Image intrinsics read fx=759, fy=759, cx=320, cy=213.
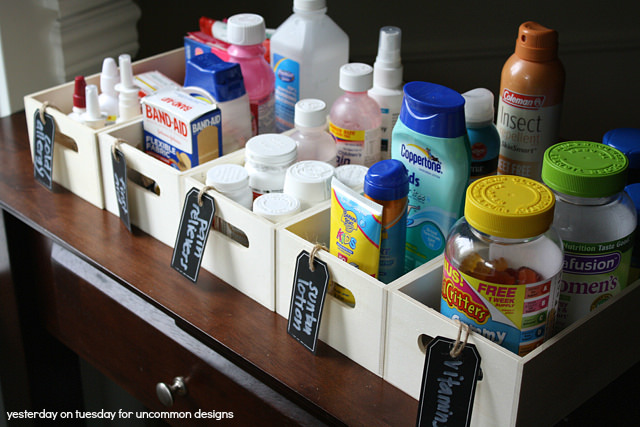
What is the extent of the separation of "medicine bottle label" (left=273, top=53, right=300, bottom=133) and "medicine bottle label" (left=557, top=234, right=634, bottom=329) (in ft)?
1.68

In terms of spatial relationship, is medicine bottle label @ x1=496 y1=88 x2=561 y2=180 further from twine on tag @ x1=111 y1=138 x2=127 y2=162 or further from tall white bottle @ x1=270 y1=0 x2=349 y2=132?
twine on tag @ x1=111 y1=138 x2=127 y2=162

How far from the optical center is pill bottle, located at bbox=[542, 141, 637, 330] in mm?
724

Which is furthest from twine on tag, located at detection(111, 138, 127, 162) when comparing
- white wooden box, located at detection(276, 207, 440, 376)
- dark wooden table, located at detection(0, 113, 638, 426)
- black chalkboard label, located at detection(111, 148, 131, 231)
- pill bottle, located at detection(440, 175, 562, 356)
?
pill bottle, located at detection(440, 175, 562, 356)

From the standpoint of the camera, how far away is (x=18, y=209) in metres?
1.13

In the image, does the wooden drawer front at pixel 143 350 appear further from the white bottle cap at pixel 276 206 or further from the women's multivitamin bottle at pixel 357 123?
the women's multivitamin bottle at pixel 357 123

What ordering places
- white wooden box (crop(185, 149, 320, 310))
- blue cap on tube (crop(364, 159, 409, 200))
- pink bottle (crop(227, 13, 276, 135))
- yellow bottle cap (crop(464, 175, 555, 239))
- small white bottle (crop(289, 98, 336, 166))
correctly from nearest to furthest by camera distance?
yellow bottle cap (crop(464, 175, 555, 239))
blue cap on tube (crop(364, 159, 409, 200))
white wooden box (crop(185, 149, 320, 310))
small white bottle (crop(289, 98, 336, 166))
pink bottle (crop(227, 13, 276, 135))

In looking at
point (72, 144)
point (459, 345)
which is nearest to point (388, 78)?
point (459, 345)

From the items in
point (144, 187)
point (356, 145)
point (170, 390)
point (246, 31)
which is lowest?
point (170, 390)

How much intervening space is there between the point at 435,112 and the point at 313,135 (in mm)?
263

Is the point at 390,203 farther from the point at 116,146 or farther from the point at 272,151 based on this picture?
the point at 116,146

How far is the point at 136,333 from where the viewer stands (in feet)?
3.44

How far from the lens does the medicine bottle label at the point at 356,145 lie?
1004mm

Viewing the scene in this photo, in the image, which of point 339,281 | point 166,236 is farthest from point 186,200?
point 339,281

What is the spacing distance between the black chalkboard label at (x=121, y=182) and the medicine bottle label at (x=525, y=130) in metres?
0.51
